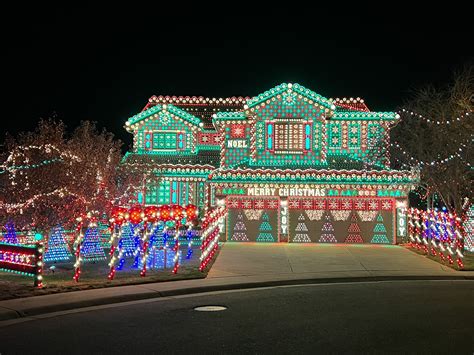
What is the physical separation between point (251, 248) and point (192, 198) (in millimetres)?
8219

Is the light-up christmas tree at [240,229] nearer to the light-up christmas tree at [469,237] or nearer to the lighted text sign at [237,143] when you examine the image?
the lighted text sign at [237,143]

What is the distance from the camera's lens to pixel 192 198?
98.1ft

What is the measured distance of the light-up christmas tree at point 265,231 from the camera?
25656mm

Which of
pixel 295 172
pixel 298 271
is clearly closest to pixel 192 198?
pixel 295 172

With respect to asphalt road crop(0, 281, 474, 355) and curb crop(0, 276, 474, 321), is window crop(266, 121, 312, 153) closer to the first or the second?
curb crop(0, 276, 474, 321)

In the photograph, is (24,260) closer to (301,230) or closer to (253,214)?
(253,214)

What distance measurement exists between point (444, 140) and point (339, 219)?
631 cm

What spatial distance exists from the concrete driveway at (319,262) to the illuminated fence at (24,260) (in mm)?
4615

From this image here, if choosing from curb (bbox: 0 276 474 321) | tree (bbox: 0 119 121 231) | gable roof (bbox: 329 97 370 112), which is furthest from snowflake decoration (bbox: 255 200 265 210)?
curb (bbox: 0 276 474 321)

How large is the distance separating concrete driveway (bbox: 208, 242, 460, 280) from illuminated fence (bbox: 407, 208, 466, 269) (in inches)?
31.0

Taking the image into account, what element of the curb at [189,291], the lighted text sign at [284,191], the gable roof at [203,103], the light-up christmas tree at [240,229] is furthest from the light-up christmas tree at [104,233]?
the gable roof at [203,103]

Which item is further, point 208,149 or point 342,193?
point 208,149

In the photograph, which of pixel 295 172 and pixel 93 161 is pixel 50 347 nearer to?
pixel 93 161

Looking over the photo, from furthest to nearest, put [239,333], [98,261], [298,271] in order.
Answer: [98,261], [298,271], [239,333]
